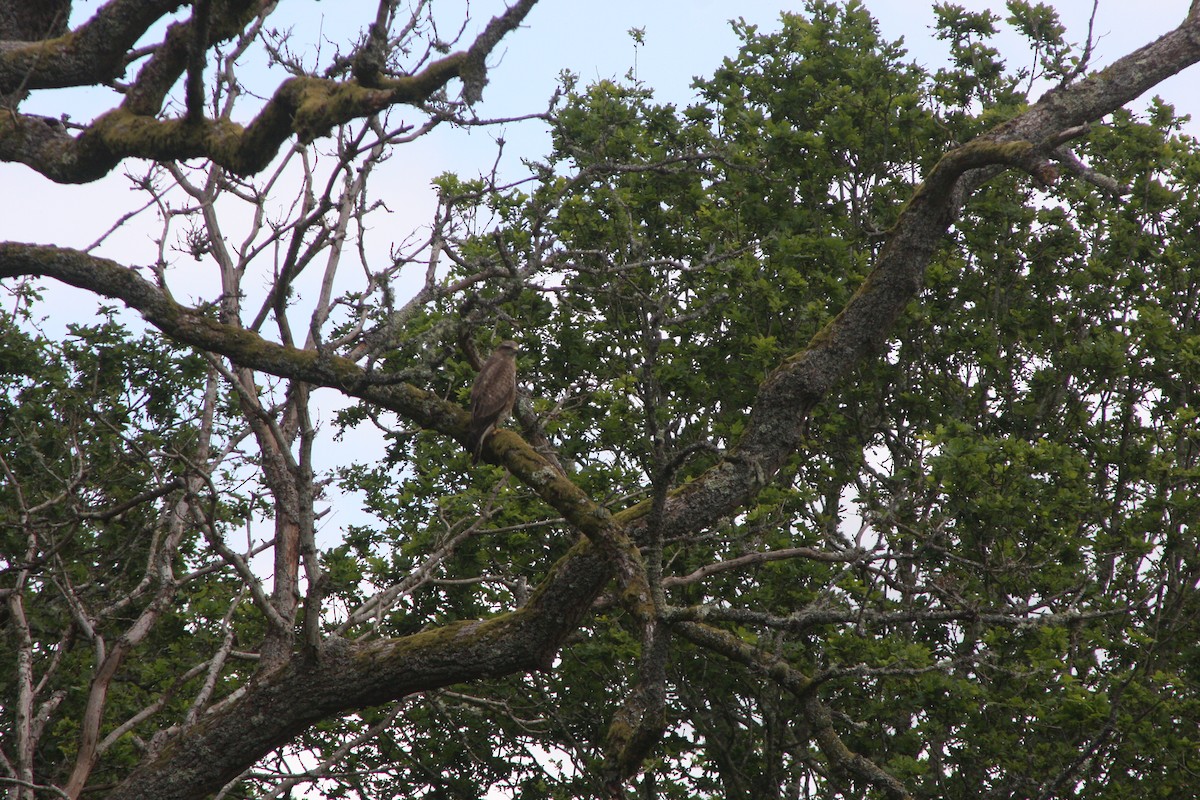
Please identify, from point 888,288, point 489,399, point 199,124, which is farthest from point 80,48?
point 888,288

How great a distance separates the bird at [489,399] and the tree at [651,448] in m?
0.12

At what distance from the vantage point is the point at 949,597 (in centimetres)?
610

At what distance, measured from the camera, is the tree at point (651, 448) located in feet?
19.8

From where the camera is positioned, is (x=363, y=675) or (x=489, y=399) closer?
(x=363, y=675)

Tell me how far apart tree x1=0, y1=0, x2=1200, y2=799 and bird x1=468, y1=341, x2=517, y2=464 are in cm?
12

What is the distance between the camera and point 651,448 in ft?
44.3

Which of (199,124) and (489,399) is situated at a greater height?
(199,124)

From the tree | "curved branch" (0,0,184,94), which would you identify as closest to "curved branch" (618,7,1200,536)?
the tree

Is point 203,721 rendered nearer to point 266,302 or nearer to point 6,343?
point 266,302

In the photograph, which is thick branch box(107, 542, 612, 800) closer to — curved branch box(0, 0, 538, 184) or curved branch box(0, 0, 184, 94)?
curved branch box(0, 0, 538, 184)

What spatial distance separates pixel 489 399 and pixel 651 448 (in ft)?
22.5

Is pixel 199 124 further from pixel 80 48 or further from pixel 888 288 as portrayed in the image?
pixel 888 288

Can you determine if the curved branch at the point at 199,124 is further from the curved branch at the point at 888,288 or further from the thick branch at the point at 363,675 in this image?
the thick branch at the point at 363,675

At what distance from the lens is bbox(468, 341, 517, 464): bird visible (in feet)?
20.8
